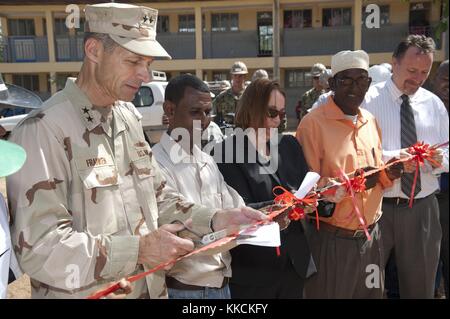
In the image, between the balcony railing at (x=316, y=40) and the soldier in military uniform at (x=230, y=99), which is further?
the balcony railing at (x=316, y=40)

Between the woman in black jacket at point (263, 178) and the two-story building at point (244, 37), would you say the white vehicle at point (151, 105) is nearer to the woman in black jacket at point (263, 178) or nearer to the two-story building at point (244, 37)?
the two-story building at point (244, 37)

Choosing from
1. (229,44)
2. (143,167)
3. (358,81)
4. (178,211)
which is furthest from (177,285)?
(229,44)

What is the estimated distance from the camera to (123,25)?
1.72m

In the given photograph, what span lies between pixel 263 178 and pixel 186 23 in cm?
2131

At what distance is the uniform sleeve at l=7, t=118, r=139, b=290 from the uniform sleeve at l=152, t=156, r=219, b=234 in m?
0.41

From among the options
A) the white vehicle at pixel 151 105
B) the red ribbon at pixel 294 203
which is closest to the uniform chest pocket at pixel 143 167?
the red ribbon at pixel 294 203

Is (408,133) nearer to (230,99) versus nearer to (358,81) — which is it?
(358,81)

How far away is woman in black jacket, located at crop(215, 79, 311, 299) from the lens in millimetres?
2625

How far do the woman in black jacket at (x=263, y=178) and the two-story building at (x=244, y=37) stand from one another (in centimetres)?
1716

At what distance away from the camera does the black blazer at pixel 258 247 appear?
2621mm

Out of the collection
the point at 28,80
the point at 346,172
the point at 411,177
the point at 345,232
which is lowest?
the point at 345,232

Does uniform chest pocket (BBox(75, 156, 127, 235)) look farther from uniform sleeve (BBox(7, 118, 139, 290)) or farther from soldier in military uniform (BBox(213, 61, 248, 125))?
soldier in military uniform (BBox(213, 61, 248, 125))

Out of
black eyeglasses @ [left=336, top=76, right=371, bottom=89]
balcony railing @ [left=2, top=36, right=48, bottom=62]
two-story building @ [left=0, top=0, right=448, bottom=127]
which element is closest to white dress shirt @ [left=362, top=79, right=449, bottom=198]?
black eyeglasses @ [left=336, top=76, right=371, bottom=89]
